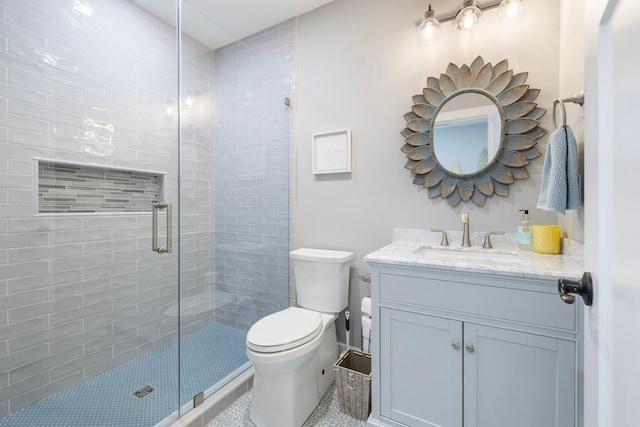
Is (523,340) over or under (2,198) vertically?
under

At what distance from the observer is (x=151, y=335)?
1883 millimetres

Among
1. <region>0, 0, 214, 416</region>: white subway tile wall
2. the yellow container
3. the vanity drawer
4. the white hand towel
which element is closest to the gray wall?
the yellow container

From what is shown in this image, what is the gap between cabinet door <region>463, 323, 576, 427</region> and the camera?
101 cm

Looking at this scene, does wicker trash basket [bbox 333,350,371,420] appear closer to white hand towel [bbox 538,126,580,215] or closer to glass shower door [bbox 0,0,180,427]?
glass shower door [bbox 0,0,180,427]

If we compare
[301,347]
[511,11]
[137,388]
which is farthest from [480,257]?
[137,388]

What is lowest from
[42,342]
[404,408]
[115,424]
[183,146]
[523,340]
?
[115,424]

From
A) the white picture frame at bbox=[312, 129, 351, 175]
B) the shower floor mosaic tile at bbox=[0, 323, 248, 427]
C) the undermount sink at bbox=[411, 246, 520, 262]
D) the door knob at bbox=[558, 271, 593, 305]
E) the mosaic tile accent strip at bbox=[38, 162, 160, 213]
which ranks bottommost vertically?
the shower floor mosaic tile at bbox=[0, 323, 248, 427]

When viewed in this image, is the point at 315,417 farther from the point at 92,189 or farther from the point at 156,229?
the point at 92,189

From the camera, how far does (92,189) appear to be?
173cm

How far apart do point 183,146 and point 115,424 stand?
5.41 feet

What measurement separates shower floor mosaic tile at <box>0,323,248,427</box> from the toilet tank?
0.64 metres

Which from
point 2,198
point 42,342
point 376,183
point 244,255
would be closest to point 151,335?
point 42,342

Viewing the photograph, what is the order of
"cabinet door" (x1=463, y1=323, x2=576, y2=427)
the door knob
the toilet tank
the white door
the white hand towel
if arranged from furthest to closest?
the toilet tank → the white hand towel → "cabinet door" (x1=463, y1=323, x2=576, y2=427) → the door knob → the white door

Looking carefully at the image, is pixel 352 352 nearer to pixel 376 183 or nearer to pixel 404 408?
pixel 404 408
